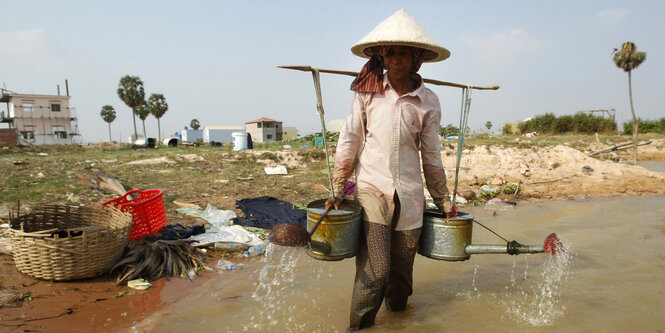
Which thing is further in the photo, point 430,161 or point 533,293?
point 533,293

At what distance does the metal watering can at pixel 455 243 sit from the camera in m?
2.38

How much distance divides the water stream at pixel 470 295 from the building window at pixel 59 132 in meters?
40.7

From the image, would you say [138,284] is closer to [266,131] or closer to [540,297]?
[540,297]

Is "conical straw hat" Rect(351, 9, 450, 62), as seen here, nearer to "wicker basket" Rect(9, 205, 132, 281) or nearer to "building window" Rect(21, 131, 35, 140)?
"wicker basket" Rect(9, 205, 132, 281)

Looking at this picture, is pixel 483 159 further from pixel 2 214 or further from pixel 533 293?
pixel 2 214

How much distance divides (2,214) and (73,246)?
6.87ft

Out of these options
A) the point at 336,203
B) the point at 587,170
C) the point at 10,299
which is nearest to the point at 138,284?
the point at 10,299

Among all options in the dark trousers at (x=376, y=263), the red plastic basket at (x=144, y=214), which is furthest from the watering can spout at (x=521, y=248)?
the red plastic basket at (x=144, y=214)

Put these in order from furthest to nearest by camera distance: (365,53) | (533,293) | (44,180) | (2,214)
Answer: (44,180) → (2,214) → (533,293) → (365,53)

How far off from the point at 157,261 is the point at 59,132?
41.0 meters

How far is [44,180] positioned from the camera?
6086 millimetres

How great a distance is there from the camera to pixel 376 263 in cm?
225

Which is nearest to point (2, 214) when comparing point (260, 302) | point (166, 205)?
point (166, 205)

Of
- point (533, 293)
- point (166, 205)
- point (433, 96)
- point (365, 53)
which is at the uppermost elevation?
point (365, 53)
